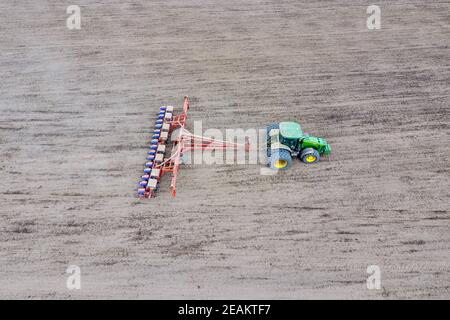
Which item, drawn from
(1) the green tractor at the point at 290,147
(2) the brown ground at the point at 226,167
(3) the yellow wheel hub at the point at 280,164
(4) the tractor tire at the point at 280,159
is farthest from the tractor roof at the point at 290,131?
(2) the brown ground at the point at 226,167

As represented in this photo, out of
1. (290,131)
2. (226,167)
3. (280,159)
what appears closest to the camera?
(280,159)

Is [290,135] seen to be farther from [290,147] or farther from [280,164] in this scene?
[280,164]

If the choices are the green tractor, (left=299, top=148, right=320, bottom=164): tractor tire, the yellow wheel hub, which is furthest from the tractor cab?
the yellow wheel hub

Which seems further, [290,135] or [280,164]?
[280,164]

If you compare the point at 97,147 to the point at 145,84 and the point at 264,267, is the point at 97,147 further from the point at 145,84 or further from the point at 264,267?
the point at 264,267

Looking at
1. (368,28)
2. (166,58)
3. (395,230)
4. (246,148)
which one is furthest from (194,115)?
(368,28)

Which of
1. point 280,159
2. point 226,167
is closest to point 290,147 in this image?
point 280,159

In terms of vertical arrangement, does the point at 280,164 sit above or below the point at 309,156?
below

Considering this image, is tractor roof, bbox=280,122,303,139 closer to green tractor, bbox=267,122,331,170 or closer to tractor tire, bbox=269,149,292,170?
green tractor, bbox=267,122,331,170
